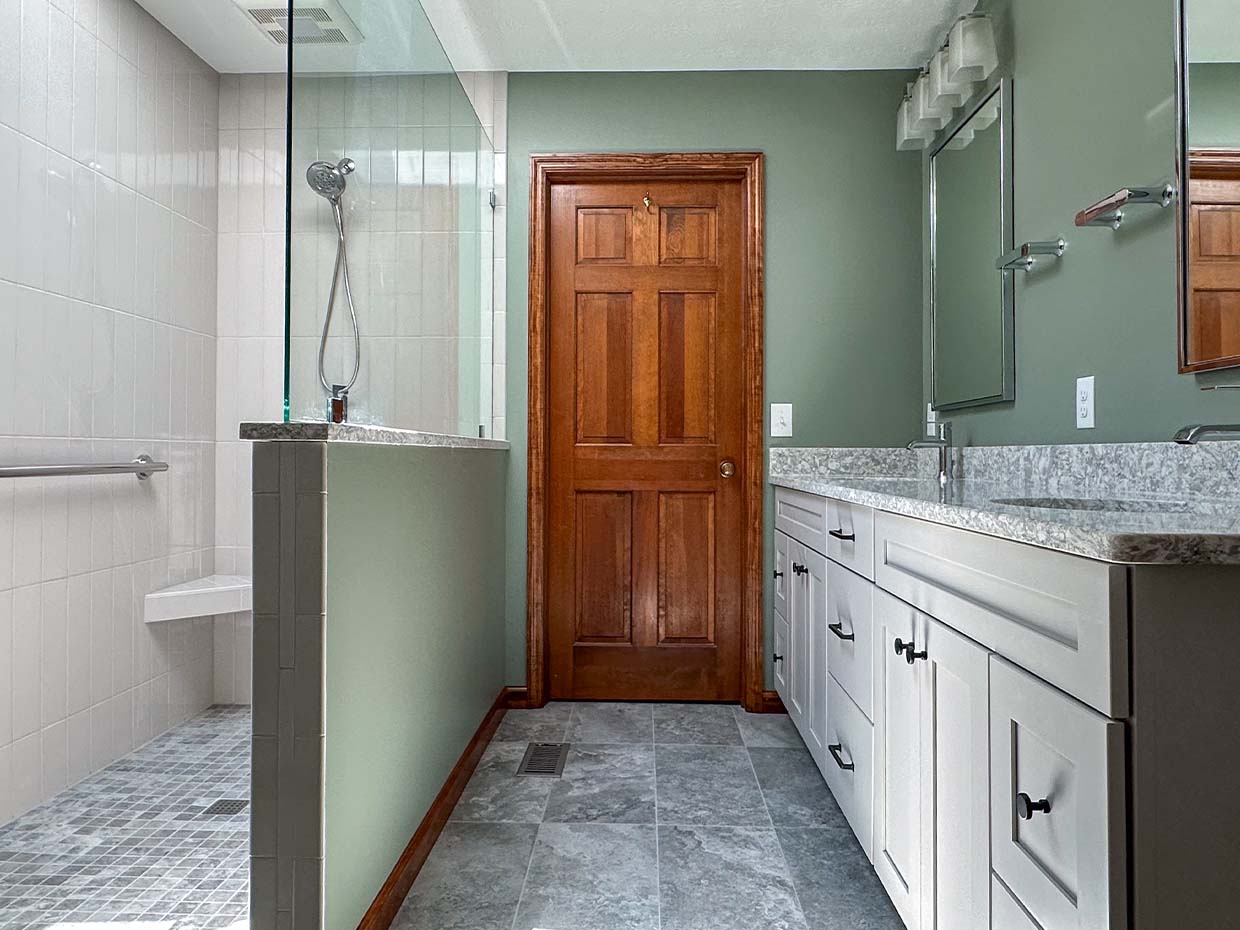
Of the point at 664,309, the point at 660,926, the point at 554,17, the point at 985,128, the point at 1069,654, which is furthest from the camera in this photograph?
the point at 664,309

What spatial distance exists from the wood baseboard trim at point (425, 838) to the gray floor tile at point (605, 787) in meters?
0.27

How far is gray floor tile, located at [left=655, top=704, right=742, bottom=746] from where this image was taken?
109 inches

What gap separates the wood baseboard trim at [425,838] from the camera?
1.59 m

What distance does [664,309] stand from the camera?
317 cm

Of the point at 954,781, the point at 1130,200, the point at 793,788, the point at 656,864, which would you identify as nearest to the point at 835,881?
the point at 656,864

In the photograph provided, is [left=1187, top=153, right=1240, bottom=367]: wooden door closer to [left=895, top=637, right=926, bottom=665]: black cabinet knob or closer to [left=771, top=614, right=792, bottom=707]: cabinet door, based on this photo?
[left=895, top=637, right=926, bottom=665]: black cabinet knob

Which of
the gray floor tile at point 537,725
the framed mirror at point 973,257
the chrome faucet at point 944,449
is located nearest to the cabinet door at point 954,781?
the chrome faucet at point 944,449

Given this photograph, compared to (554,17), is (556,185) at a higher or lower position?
lower

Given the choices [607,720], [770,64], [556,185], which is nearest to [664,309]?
[556,185]

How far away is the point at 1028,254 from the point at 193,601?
2.80 metres

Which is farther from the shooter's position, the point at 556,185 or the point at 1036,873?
the point at 556,185

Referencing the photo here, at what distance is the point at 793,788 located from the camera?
234cm

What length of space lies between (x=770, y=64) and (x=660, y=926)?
288 cm

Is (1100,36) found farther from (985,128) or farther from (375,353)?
(375,353)
